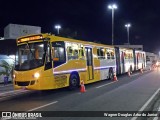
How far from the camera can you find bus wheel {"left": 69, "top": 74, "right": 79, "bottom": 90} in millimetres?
17025

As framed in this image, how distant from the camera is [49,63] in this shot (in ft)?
48.6

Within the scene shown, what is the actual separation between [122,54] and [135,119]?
20499 mm

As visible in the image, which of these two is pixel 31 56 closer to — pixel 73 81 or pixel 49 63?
pixel 49 63

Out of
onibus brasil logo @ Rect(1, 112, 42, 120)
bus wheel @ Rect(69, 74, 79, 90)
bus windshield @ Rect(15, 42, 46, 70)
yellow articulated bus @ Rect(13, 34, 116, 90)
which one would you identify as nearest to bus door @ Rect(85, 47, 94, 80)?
yellow articulated bus @ Rect(13, 34, 116, 90)

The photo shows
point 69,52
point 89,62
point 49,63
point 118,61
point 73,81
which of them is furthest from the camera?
point 118,61

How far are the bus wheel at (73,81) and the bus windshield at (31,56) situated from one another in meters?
2.96

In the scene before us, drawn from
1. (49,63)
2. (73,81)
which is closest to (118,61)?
(73,81)

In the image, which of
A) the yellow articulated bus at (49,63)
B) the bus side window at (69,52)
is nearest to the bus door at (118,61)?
the yellow articulated bus at (49,63)

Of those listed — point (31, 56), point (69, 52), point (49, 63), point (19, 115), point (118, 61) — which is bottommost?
point (19, 115)

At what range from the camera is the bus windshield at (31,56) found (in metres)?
14.6

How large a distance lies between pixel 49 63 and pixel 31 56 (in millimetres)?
1031

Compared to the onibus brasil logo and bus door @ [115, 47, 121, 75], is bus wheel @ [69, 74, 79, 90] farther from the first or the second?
bus door @ [115, 47, 121, 75]

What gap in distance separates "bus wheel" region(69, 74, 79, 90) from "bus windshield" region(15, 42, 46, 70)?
9.70 feet

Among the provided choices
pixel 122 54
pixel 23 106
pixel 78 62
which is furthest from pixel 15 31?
pixel 23 106
